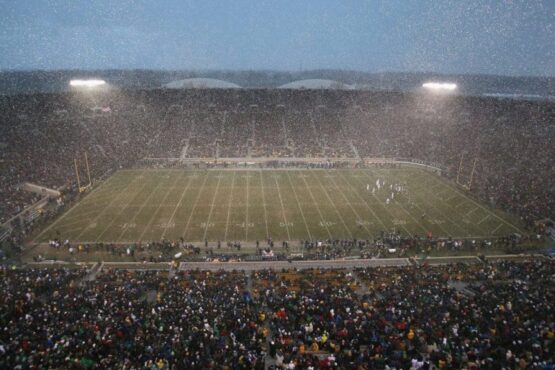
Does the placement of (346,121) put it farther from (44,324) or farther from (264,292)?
(44,324)

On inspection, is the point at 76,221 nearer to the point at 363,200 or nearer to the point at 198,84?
the point at 363,200

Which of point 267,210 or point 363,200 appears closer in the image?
point 267,210

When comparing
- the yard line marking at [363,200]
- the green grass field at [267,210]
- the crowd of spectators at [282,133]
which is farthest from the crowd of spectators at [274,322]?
the crowd of spectators at [282,133]

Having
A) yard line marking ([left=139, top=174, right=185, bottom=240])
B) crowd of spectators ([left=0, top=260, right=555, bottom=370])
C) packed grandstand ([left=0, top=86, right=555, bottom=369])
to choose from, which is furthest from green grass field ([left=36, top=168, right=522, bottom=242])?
crowd of spectators ([left=0, top=260, right=555, bottom=370])

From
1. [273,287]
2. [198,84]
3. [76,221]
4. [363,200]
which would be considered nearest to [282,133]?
[363,200]

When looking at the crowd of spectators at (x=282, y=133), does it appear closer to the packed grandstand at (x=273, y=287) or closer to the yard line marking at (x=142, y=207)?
the packed grandstand at (x=273, y=287)

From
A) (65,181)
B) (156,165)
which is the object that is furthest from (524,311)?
(156,165)
